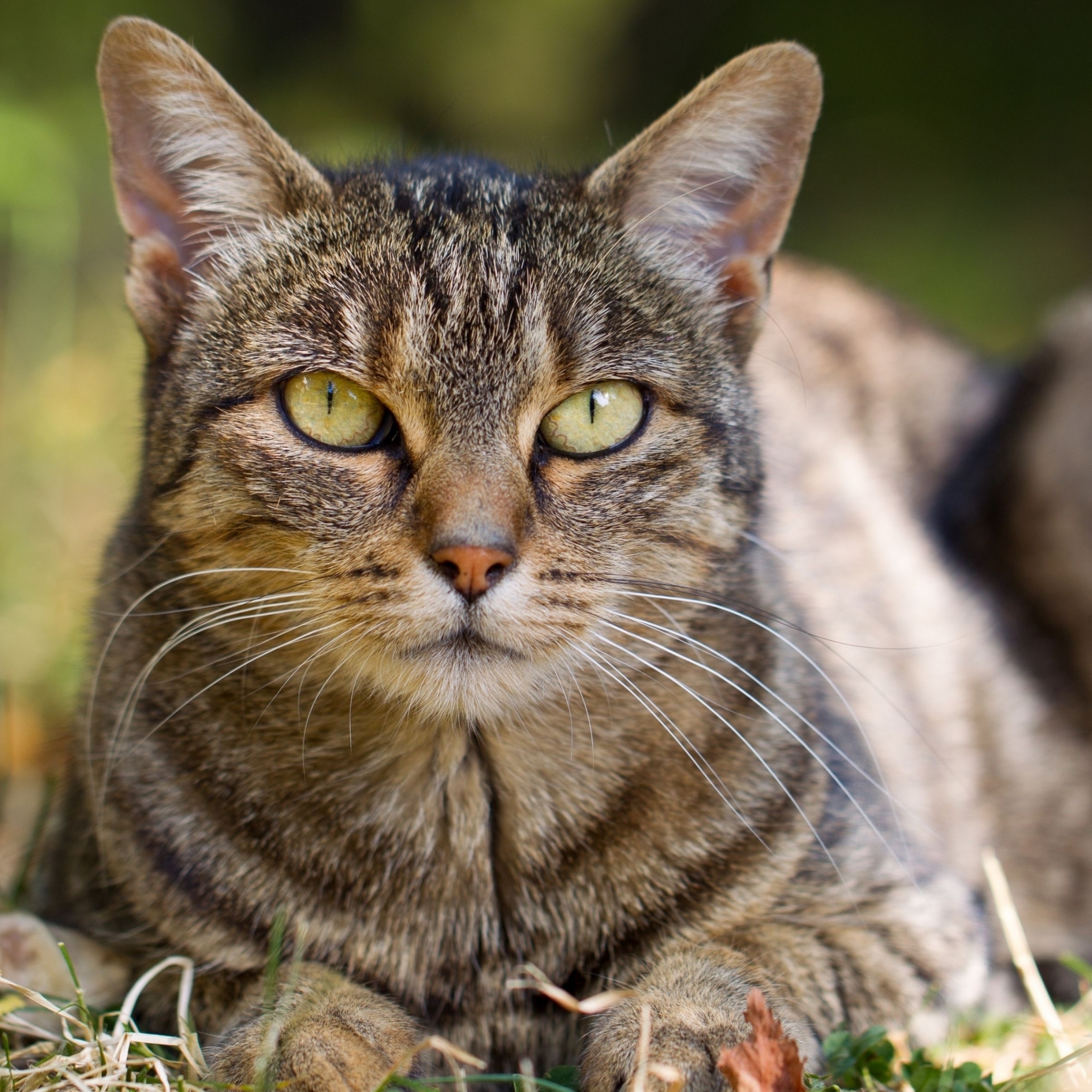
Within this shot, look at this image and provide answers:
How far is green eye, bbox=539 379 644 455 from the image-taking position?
2.03 m

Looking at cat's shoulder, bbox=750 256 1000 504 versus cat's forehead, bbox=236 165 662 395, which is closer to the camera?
cat's forehead, bbox=236 165 662 395

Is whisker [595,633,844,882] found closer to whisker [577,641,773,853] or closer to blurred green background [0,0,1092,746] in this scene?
whisker [577,641,773,853]

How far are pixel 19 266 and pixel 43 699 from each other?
3490 mm

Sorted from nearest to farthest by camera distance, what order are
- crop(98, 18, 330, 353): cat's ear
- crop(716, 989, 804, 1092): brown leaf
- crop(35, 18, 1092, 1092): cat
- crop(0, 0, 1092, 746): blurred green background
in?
crop(716, 989, 804, 1092): brown leaf → crop(35, 18, 1092, 1092): cat → crop(98, 18, 330, 353): cat's ear → crop(0, 0, 1092, 746): blurred green background

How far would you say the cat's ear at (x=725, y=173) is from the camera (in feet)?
7.13

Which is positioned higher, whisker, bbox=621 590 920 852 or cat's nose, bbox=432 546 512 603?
cat's nose, bbox=432 546 512 603

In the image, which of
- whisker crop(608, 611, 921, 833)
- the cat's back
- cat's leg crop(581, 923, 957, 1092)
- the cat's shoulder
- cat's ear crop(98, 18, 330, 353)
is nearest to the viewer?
cat's leg crop(581, 923, 957, 1092)

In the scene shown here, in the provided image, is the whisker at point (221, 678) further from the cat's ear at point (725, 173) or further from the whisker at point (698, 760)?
the cat's ear at point (725, 173)

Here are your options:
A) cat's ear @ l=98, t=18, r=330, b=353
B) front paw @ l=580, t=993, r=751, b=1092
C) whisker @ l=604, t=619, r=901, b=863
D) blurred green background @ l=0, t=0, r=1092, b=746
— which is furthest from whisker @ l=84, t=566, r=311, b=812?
blurred green background @ l=0, t=0, r=1092, b=746

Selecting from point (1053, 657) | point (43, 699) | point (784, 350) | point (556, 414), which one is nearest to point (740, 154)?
point (556, 414)

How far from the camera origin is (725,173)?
7.48ft

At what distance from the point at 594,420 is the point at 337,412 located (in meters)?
0.42

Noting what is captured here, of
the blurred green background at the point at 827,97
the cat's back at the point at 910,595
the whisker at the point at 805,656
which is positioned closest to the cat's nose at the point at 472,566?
the whisker at the point at 805,656

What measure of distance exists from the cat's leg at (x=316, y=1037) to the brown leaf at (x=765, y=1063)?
0.48m
